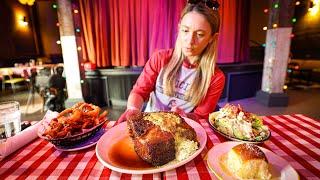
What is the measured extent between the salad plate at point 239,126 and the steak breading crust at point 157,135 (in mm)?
266

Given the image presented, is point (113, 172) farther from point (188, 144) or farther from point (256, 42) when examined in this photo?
point (256, 42)

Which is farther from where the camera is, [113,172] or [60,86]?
[60,86]

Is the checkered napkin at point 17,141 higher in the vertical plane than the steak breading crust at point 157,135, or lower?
lower

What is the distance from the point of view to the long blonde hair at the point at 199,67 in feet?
5.19

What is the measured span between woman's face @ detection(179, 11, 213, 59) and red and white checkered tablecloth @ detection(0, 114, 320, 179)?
28.6 inches

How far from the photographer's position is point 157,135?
0.79 meters

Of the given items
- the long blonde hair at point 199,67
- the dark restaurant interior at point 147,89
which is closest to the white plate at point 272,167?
the dark restaurant interior at point 147,89

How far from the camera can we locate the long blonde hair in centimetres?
158

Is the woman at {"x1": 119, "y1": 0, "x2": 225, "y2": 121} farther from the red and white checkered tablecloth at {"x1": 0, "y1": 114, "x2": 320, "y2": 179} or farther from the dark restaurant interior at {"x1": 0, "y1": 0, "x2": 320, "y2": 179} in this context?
the red and white checkered tablecloth at {"x1": 0, "y1": 114, "x2": 320, "y2": 179}

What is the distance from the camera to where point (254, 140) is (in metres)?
0.96

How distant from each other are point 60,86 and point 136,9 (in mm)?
2505

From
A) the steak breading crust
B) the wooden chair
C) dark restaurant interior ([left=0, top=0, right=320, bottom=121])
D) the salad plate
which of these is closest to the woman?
the salad plate

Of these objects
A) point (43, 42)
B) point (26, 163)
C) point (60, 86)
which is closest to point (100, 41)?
point (60, 86)

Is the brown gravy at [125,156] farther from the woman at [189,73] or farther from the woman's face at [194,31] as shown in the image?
the woman's face at [194,31]
